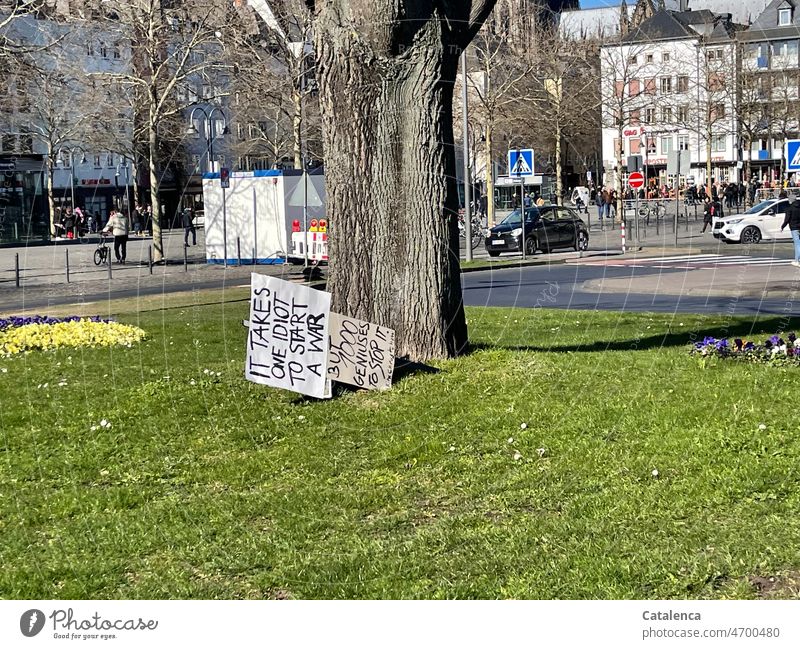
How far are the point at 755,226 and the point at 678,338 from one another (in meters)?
28.5

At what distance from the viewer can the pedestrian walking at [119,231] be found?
32000 millimetres

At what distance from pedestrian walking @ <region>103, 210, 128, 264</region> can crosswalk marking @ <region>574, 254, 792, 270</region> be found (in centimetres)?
1228

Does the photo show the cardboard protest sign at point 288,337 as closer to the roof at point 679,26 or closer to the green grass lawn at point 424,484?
the green grass lawn at point 424,484

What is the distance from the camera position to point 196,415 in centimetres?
839

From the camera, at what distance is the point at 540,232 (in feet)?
115

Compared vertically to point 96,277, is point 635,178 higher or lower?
higher

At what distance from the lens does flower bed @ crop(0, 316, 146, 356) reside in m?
13.9

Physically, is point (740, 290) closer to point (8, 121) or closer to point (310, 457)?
point (310, 457)

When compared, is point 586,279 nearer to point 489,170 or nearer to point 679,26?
point 489,170

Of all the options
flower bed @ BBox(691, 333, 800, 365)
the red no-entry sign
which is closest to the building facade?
the red no-entry sign

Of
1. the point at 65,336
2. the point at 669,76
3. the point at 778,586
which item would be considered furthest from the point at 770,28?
the point at 778,586

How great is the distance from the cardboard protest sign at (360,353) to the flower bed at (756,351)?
285cm

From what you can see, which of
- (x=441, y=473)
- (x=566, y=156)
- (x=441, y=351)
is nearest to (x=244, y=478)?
(x=441, y=473)

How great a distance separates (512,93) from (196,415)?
32.1m
